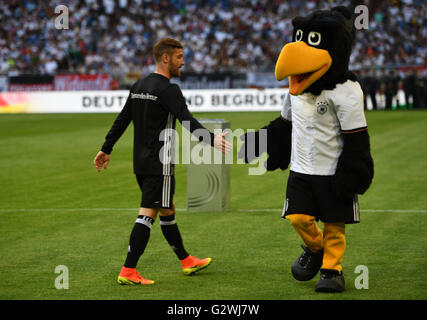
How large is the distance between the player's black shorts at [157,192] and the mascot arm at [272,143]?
67 cm

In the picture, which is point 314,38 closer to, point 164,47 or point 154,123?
point 164,47

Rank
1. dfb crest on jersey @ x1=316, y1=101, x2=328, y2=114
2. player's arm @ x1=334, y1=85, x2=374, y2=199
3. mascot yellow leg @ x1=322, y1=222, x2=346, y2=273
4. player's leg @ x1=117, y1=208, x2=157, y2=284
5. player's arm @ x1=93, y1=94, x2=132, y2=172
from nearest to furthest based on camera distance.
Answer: player's arm @ x1=334, y1=85, x2=374, y2=199
dfb crest on jersey @ x1=316, y1=101, x2=328, y2=114
mascot yellow leg @ x1=322, y1=222, x2=346, y2=273
player's leg @ x1=117, y1=208, x2=157, y2=284
player's arm @ x1=93, y1=94, x2=132, y2=172

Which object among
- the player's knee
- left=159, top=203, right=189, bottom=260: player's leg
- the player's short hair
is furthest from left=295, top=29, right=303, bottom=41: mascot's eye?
left=159, top=203, right=189, bottom=260: player's leg

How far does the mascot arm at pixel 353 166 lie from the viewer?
19.2 ft

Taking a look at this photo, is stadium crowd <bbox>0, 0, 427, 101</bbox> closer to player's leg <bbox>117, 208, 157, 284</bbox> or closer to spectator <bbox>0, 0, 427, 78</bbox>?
spectator <bbox>0, 0, 427, 78</bbox>

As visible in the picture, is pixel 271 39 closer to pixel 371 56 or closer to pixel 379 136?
pixel 371 56

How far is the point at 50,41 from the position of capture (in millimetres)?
40344

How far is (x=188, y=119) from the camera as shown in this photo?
614 centimetres

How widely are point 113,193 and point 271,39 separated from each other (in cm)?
2861

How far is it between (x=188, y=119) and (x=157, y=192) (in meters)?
0.69

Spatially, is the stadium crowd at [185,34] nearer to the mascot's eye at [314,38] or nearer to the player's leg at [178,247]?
the player's leg at [178,247]

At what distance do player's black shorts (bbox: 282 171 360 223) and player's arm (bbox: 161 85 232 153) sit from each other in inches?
24.9

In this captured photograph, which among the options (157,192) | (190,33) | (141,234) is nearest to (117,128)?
(157,192)

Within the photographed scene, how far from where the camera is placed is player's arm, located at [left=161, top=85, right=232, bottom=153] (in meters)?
6.09
